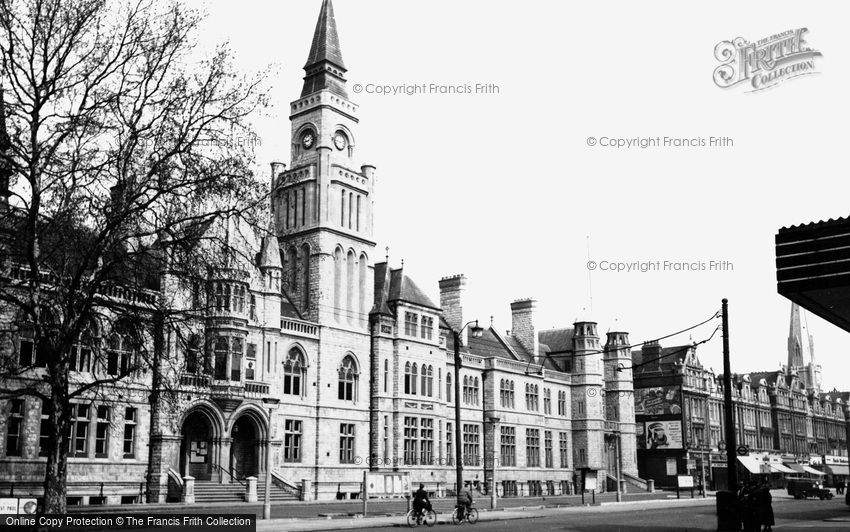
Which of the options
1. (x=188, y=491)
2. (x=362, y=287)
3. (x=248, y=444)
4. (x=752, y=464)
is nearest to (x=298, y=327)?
(x=362, y=287)

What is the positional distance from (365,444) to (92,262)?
107ft

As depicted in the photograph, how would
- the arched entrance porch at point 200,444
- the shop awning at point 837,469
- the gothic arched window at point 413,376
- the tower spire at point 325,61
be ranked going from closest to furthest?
the arched entrance porch at point 200,444
the tower spire at point 325,61
the gothic arched window at point 413,376
the shop awning at point 837,469

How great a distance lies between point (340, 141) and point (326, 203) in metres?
4.59

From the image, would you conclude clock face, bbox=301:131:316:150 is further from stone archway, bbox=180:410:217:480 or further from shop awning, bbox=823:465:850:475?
shop awning, bbox=823:465:850:475

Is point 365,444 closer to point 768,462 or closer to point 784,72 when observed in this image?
point 784,72

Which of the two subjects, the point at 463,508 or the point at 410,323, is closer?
the point at 463,508

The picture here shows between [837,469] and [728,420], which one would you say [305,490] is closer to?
[728,420]

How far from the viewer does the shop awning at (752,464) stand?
223 feet

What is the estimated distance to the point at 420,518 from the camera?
2966 cm

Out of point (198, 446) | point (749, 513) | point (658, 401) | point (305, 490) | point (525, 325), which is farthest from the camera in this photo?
point (658, 401)

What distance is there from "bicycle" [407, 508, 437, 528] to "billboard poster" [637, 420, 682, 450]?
2383 inches

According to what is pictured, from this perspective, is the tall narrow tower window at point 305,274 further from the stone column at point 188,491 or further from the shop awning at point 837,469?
the shop awning at point 837,469

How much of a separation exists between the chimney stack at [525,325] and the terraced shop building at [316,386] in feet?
11.6

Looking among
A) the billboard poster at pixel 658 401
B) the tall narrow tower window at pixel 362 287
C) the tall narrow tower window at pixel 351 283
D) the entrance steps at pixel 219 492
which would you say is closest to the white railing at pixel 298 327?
the tall narrow tower window at pixel 351 283
